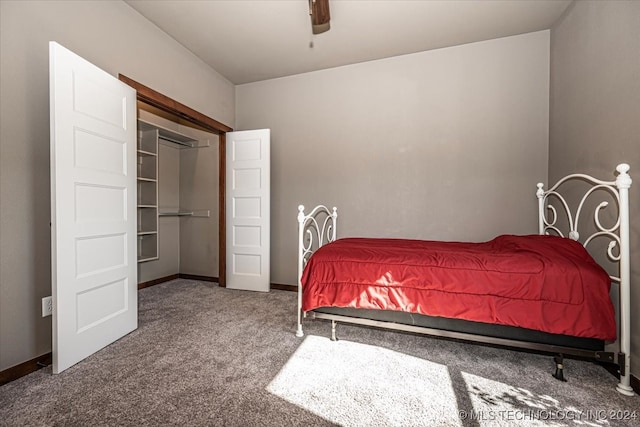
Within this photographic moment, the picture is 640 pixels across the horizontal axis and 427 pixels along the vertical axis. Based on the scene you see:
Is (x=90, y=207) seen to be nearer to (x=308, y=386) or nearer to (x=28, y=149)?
(x=28, y=149)

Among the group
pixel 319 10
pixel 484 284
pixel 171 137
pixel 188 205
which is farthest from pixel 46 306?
pixel 484 284

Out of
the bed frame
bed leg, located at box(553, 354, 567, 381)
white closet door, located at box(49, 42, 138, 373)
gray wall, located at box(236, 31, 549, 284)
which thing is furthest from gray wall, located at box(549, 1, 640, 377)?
white closet door, located at box(49, 42, 138, 373)

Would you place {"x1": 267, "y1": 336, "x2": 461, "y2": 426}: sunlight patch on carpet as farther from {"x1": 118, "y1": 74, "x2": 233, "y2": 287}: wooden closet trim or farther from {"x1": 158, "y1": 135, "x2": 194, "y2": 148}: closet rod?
{"x1": 158, "y1": 135, "x2": 194, "y2": 148}: closet rod

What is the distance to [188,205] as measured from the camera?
13.8 ft

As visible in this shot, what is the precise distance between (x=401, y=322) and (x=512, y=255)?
81 cm

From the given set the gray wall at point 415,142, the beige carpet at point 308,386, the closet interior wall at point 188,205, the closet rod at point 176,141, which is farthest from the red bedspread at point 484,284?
the closet rod at point 176,141

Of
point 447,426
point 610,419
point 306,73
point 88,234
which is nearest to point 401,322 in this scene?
point 447,426

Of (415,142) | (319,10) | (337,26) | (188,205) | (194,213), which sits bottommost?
(194,213)

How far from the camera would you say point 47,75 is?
185 cm

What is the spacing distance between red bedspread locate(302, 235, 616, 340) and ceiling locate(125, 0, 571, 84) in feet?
6.78

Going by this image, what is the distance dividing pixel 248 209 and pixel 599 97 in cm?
343

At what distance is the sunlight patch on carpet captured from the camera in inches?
52.6

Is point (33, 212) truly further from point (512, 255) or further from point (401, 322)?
point (512, 255)

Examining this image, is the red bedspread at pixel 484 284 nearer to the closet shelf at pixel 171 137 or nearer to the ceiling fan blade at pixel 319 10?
the ceiling fan blade at pixel 319 10
